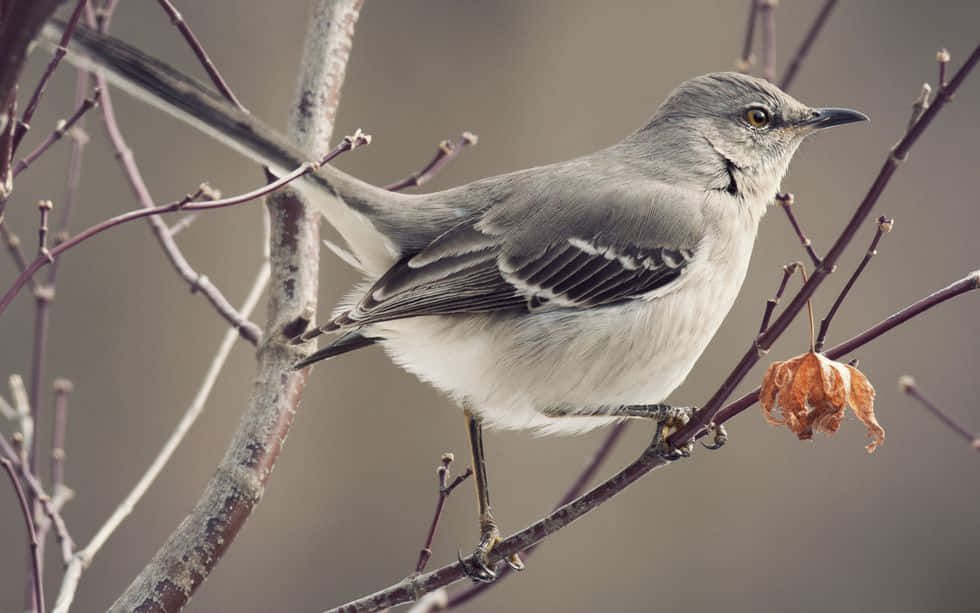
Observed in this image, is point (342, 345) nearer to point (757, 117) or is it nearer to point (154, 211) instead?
point (154, 211)

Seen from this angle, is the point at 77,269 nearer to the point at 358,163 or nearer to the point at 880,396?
the point at 358,163

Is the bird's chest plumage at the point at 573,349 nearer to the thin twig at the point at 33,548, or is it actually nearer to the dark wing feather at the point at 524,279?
the dark wing feather at the point at 524,279

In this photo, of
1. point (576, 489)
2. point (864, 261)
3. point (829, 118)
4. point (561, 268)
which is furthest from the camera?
point (829, 118)

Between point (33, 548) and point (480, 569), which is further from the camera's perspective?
point (480, 569)

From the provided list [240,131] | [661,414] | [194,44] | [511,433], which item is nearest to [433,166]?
[240,131]

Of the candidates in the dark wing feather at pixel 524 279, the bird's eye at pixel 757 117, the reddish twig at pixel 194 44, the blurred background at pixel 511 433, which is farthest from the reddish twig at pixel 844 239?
the blurred background at pixel 511 433

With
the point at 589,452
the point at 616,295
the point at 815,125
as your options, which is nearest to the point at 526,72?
the point at 589,452
